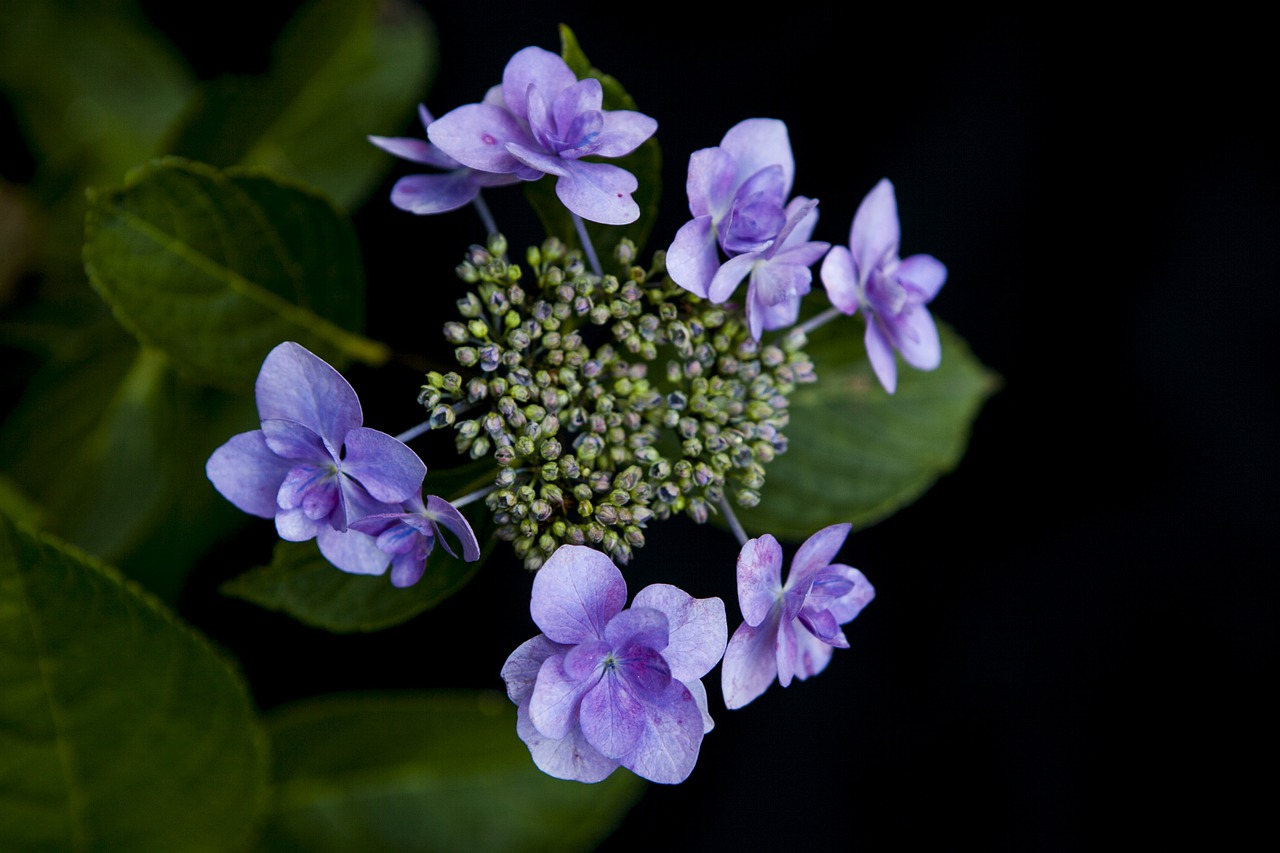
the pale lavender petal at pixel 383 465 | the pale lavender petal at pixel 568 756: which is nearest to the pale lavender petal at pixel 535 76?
the pale lavender petal at pixel 383 465

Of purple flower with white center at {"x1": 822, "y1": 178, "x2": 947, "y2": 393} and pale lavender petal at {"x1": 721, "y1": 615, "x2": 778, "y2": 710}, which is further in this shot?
purple flower with white center at {"x1": 822, "y1": 178, "x2": 947, "y2": 393}

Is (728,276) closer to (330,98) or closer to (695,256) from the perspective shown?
(695,256)

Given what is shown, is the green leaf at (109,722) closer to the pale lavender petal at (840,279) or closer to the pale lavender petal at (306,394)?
the pale lavender petal at (306,394)

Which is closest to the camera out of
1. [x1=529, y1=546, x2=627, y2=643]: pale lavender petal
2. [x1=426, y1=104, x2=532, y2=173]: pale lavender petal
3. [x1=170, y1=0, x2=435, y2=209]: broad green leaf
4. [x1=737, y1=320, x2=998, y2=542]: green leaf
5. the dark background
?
[x1=529, y1=546, x2=627, y2=643]: pale lavender petal

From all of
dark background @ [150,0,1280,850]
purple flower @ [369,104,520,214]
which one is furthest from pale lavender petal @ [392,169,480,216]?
dark background @ [150,0,1280,850]

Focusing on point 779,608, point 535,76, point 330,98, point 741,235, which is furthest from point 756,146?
point 330,98

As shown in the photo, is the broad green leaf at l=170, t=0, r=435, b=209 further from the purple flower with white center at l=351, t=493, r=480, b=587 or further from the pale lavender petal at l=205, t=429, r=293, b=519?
the purple flower with white center at l=351, t=493, r=480, b=587
